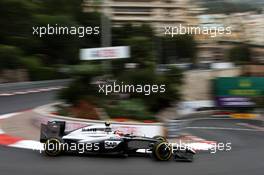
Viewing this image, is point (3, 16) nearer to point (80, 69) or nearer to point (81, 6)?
point (81, 6)

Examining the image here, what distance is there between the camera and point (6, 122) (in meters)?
17.3

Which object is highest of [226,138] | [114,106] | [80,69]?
[80,69]

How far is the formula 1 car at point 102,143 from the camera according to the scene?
11.4 meters

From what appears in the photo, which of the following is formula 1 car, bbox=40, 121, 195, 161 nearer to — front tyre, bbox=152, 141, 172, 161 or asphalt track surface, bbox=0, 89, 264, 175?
front tyre, bbox=152, 141, 172, 161

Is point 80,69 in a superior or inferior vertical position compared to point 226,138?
superior

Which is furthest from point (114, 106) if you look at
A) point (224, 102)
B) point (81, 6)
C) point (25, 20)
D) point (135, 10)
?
point (135, 10)

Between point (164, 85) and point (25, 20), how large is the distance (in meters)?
25.0

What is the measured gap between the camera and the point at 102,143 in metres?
11.6

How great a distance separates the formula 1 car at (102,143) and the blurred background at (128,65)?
167 inches

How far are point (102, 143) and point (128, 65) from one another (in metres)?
9.13

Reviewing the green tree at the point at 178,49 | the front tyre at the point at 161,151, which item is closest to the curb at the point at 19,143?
the front tyre at the point at 161,151
